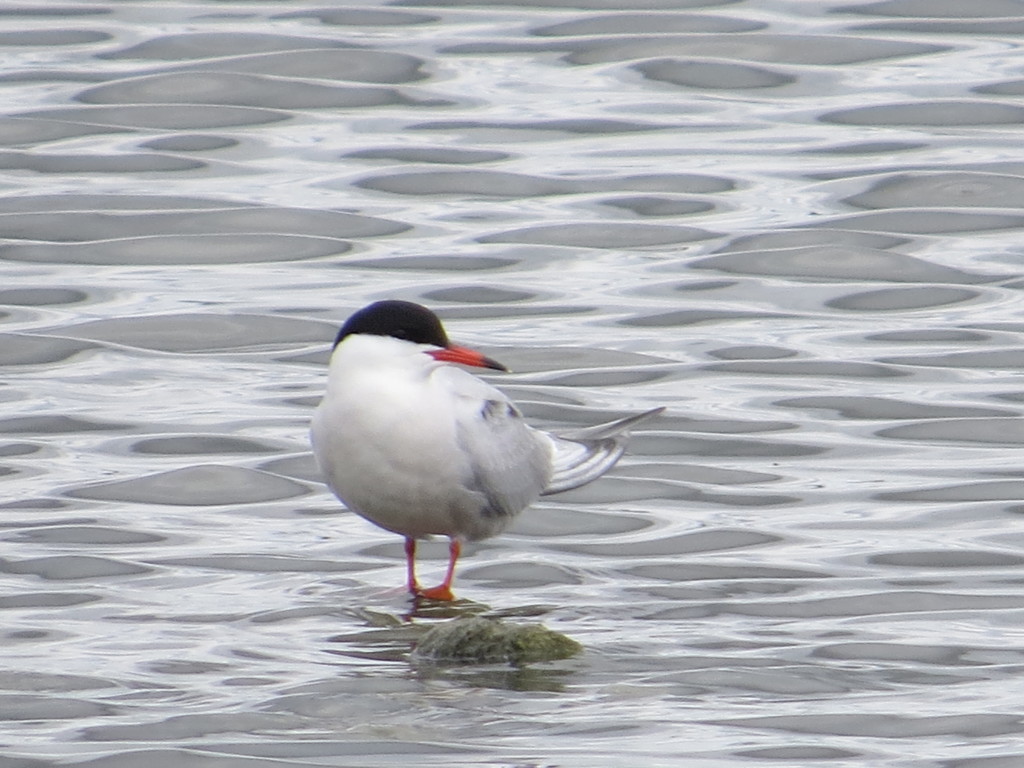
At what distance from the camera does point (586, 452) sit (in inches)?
314

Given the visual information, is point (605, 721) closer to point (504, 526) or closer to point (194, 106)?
point (504, 526)

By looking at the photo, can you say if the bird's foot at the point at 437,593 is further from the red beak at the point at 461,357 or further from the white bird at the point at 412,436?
the red beak at the point at 461,357

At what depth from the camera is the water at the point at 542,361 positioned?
5.69 meters

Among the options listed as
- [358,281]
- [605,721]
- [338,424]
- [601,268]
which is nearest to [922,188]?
[601,268]

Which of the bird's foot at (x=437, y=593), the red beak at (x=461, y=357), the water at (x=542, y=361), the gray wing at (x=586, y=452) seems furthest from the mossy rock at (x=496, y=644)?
the gray wing at (x=586, y=452)

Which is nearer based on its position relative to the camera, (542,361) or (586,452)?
(586,452)

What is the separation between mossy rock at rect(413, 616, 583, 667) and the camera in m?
5.95

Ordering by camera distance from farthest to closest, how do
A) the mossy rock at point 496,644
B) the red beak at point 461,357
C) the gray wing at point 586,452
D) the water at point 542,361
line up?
the gray wing at point 586,452 < the red beak at point 461,357 < the mossy rock at point 496,644 < the water at point 542,361

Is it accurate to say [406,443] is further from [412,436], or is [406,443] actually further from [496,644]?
[496,644]

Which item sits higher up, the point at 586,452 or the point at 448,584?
the point at 586,452

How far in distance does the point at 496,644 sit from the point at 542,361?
4.21m

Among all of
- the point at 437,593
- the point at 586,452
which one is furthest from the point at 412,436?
the point at 586,452

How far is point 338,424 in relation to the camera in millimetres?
6855

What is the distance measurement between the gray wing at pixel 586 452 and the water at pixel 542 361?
0.20 m
